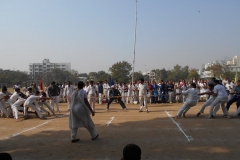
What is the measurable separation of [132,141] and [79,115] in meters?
1.84

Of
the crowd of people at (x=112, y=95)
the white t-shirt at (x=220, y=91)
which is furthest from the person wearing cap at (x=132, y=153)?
the white t-shirt at (x=220, y=91)

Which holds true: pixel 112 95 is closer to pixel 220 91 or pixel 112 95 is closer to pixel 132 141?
pixel 220 91

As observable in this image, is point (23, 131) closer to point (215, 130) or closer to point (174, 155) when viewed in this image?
point (174, 155)

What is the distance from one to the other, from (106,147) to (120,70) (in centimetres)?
5434

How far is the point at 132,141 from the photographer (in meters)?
7.93

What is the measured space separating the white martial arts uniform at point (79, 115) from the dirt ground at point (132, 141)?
0.46m

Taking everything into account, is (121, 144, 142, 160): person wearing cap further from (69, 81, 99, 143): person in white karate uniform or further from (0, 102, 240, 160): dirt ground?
(69, 81, 99, 143): person in white karate uniform

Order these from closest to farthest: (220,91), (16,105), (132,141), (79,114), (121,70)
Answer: (132,141)
(79,114)
(220,91)
(16,105)
(121,70)

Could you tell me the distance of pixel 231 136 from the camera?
8.34 m

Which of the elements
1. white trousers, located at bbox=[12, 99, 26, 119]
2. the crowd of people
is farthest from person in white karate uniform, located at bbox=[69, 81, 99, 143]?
white trousers, located at bbox=[12, 99, 26, 119]

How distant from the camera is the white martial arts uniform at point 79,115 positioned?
8102mm

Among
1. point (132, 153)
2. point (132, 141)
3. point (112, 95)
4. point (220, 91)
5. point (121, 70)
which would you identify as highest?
point (121, 70)

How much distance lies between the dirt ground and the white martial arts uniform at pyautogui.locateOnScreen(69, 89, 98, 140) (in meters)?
0.46

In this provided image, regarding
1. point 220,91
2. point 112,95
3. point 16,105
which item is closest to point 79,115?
point 16,105
